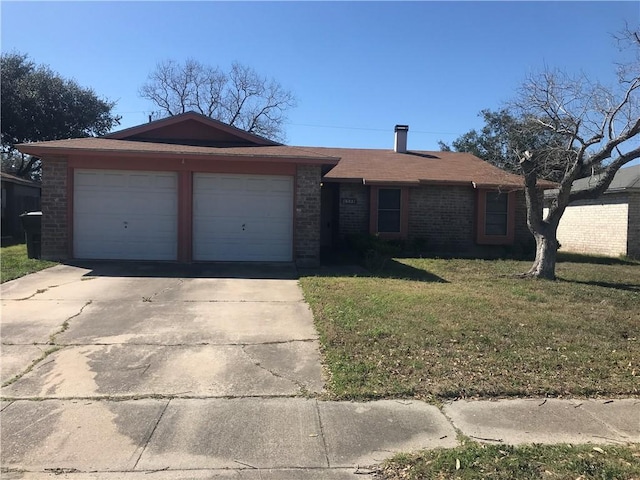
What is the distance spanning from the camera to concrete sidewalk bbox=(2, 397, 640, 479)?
3.43 m

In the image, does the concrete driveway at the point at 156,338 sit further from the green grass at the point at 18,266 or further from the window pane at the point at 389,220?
the window pane at the point at 389,220

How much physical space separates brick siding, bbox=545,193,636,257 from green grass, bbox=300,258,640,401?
8767mm

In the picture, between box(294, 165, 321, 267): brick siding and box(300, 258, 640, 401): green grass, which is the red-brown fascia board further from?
box(300, 258, 640, 401): green grass

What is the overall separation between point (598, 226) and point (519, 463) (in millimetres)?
19318

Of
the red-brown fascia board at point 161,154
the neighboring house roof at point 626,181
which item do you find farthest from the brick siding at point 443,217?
the red-brown fascia board at point 161,154

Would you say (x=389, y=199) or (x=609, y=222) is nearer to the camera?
(x=389, y=199)

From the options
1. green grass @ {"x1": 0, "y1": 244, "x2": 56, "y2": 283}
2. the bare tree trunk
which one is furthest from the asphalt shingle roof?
the bare tree trunk

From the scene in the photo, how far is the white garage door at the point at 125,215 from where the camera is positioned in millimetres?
12258

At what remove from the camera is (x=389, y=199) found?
1747cm

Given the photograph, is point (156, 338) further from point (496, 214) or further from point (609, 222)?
point (609, 222)

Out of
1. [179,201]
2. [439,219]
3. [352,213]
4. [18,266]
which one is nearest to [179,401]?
[179,201]

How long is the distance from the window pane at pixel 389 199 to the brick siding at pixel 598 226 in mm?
8453

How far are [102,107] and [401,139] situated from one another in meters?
21.9

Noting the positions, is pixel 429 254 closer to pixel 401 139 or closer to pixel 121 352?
pixel 401 139
